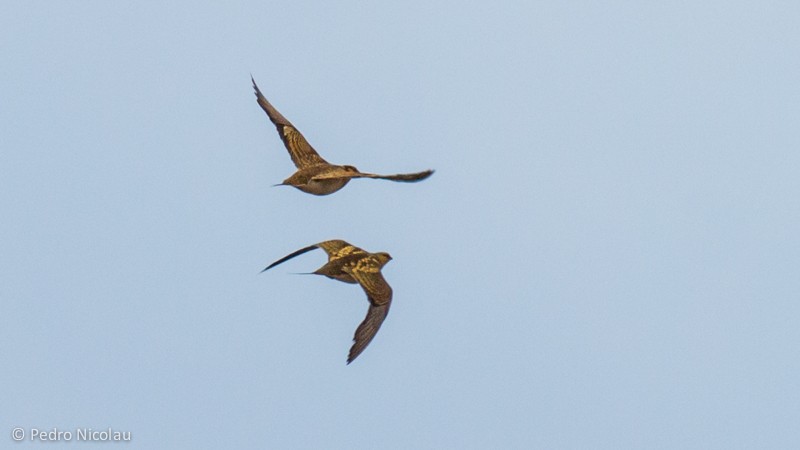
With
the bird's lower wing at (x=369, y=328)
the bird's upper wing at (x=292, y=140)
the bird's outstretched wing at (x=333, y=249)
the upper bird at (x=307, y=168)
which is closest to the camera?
the bird's lower wing at (x=369, y=328)

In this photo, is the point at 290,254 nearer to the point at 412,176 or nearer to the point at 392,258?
the point at 392,258

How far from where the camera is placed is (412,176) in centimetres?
4522

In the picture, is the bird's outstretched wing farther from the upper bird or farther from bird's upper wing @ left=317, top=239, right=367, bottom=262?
the upper bird

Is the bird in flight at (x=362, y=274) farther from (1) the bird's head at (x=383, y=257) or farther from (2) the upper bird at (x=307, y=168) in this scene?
(2) the upper bird at (x=307, y=168)

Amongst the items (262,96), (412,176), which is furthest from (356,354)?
(262,96)

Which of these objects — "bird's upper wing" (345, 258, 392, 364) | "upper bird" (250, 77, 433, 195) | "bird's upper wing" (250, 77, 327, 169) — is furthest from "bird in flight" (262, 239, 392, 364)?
"bird's upper wing" (250, 77, 327, 169)

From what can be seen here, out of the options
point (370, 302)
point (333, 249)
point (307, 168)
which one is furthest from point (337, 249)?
point (307, 168)

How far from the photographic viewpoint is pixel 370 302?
49.1 metres

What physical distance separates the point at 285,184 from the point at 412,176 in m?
7.90

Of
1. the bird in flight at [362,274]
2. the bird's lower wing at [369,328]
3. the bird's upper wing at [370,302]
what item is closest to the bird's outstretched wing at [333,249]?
the bird in flight at [362,274]

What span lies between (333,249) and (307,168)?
328 cm

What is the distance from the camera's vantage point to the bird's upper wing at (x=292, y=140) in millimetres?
54525

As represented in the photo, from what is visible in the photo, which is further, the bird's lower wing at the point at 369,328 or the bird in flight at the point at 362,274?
the bird in flight at the point at 362,274

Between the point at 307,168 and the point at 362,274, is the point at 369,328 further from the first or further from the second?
the point at 307,168
